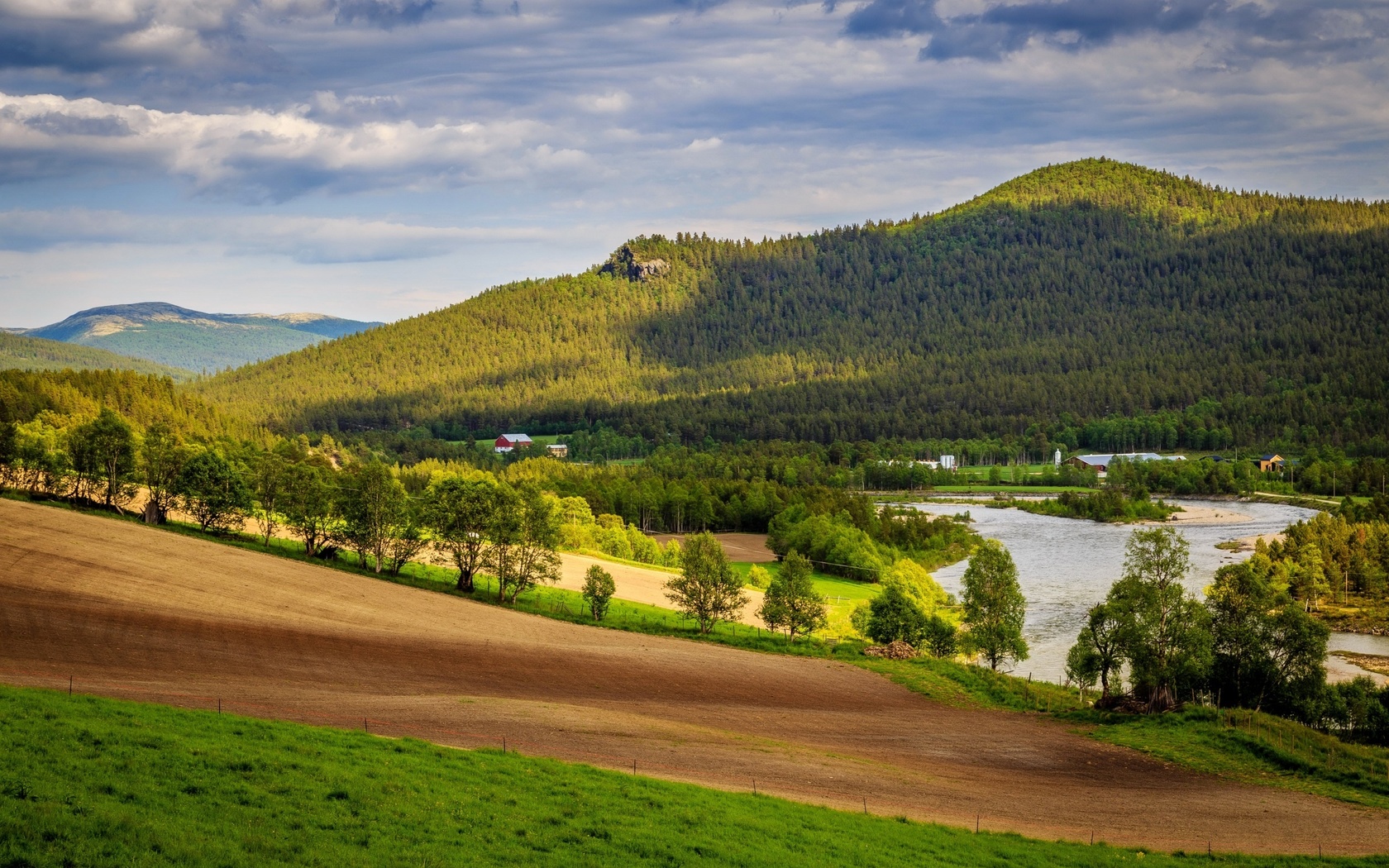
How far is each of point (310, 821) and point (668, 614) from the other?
54.5 m

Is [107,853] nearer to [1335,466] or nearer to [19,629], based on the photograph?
[19,629]

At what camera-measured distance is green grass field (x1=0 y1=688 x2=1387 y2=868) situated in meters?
18.2

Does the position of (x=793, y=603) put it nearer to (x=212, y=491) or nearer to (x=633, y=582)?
(x=633, y=582)

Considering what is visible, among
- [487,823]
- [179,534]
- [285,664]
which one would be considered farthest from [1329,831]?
[179,534]

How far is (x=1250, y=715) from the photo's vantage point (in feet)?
145

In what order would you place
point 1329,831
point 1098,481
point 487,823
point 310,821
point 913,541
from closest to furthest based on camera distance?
point 310,821 → point 487,823 → point 1329,831 → point 913,541 → point 1098,481

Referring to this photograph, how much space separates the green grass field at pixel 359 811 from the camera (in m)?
18.2

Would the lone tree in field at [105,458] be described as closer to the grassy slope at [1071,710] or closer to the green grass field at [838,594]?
the grassy slope at [1071,710]

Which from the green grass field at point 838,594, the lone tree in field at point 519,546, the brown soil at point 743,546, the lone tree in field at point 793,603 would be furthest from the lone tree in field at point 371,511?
the brown soil at point 743,546

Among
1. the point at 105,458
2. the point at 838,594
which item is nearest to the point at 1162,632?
the point at 838,594

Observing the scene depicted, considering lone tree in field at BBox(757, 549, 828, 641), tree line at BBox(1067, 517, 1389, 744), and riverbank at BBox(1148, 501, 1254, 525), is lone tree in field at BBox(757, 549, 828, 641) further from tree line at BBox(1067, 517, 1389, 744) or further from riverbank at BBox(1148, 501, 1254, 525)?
riverbank at BBox(1148, 501, 1254, 525)

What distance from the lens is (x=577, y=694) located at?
147ft

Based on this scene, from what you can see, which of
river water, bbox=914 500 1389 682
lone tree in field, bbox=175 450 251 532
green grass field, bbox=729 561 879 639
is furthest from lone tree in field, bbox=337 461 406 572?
river water, bbox=914 500 1389 682

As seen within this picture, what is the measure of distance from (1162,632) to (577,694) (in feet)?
88.4
